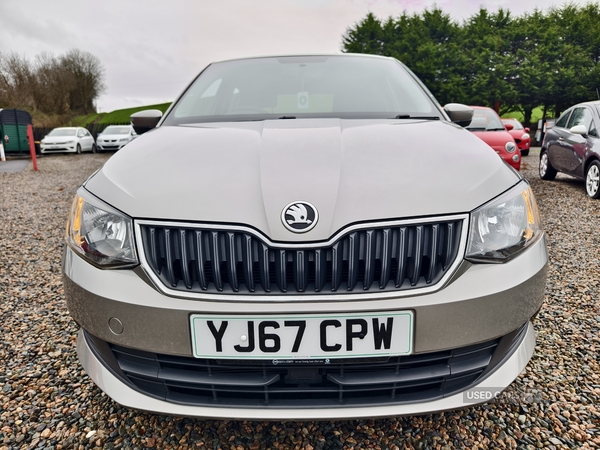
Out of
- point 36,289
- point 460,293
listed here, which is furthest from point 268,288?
point 36,289

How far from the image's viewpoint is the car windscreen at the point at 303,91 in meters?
2.30

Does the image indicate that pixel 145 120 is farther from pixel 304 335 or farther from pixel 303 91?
pixel 304 335

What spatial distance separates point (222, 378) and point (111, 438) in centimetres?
67

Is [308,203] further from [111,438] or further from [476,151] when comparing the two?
[111,438]

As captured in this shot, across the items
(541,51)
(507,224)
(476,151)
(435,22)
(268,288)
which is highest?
(435,22)

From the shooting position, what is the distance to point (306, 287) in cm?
130

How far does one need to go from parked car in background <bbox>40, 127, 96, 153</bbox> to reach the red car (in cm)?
1688

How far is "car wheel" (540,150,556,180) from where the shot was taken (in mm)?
8547

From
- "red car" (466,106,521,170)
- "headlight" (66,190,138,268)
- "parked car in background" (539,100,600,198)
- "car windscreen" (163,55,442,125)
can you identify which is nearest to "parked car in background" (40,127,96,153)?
"red car" (466,106,521,170)

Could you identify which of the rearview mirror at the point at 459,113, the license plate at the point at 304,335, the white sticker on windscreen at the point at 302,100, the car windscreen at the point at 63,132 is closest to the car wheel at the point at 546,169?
the rearview mirror at the point at 459,113

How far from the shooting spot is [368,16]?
3722cm

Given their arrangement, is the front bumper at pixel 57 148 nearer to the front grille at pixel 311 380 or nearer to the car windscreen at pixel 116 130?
the car windscreen at pixel 116 130

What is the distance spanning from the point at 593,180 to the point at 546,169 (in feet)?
6.49

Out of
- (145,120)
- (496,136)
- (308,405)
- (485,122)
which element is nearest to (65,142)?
(485,122)
